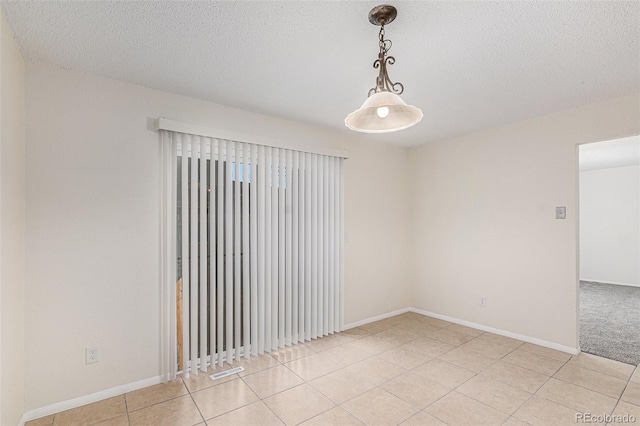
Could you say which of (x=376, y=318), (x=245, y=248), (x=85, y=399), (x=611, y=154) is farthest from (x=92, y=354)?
(x=611, y=154)

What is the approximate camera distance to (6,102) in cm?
184

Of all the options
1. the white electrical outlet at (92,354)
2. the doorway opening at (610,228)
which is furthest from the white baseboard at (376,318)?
the doorway opening at (610,228)

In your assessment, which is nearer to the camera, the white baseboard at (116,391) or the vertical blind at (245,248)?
the white baseboard at (116,391)

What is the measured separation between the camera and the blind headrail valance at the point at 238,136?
2.70m

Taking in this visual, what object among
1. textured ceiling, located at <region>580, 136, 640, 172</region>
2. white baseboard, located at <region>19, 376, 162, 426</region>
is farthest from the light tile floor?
textured ceiling, located at <region>580, 136, 640, 172</region>

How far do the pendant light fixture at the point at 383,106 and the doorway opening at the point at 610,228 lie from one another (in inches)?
188

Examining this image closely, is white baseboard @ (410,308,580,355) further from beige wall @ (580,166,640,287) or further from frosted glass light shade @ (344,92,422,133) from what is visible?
beige wall @ (580,166,640,287)

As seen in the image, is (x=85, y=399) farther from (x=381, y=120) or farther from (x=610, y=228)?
(x=610, y=228)

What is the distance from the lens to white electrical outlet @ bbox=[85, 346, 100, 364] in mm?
2374

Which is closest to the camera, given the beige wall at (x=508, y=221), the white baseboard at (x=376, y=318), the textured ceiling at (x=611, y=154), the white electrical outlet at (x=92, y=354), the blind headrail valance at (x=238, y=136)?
the white electrical outlet at (x=92, y=354)

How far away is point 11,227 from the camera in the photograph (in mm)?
1918

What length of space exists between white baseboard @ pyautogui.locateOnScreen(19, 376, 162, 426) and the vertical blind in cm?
16

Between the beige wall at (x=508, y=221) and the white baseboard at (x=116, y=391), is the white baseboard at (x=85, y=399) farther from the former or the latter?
the beige wall at (x=508, y=221)

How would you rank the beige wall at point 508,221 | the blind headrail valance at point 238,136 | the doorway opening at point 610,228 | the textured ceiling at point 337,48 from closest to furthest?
the textured ceiling at point 337,48
the blind headrail valance at point 238,136
the beige wall at point 508,221
the doorway opening at point 610,228
